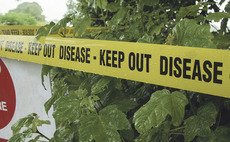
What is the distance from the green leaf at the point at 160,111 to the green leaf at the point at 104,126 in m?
0.12

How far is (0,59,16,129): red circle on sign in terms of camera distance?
2.20 m

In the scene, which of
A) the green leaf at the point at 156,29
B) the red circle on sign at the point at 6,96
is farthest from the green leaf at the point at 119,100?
the red circle on sign at the point at 6,96

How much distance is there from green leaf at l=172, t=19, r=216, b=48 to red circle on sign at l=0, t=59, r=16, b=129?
1.71 meters

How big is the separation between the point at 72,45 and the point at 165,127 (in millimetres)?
664

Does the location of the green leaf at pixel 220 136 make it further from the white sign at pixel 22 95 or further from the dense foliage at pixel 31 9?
the dense foliage at pixel 31 9

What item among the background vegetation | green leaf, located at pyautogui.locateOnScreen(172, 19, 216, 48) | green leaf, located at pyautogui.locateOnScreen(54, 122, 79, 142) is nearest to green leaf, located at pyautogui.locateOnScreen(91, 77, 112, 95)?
green leaf, located at pyautogui.locateOnScreen(54, 122, 79, 142)

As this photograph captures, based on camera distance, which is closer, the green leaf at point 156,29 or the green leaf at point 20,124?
the green leaf at point 20,124

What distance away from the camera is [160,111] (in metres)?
0.81

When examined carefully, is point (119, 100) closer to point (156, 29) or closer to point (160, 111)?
point (160, 111)

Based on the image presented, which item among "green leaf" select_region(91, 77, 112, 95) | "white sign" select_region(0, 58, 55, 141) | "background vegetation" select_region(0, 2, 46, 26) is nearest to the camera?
"green leaf" select_region(91, 77, 112, 95)

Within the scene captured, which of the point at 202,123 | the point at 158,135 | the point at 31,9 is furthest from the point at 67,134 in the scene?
the point at 31,9

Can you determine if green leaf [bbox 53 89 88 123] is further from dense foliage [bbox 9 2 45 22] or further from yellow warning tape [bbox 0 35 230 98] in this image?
dense foliage [bbox 9 2 45 22]

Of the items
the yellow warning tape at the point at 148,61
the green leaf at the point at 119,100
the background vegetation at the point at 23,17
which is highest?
the background vegetation at the point at 23,17

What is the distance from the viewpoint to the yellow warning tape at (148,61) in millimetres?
848
